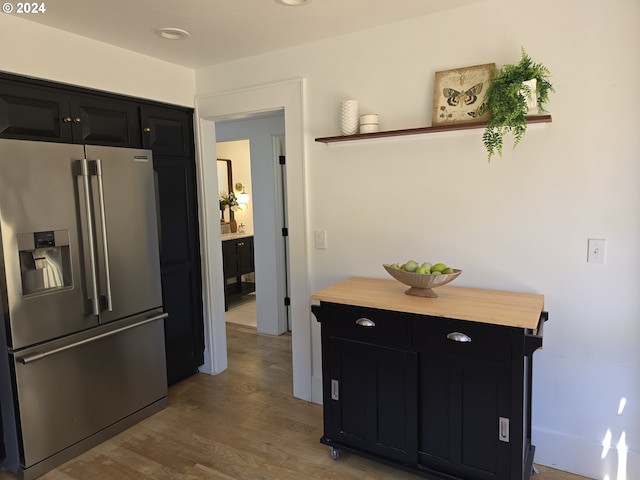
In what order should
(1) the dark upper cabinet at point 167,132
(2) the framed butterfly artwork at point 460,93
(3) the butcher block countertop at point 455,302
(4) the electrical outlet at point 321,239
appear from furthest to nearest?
(1) the dark upper cabinet at point 167,132
(4) the electrical outlet at point 321,239
(2) the framed butterfly artwork at point 460,93
(3) the butcher block countertop at point 455,302

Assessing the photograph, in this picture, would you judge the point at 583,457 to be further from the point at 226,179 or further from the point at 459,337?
the point at 226,179

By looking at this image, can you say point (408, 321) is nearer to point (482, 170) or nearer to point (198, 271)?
point (482, 170)

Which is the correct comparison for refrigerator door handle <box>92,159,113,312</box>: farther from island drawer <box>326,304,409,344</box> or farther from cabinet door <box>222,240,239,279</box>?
cabinet door <box>222,240,239,279</box>

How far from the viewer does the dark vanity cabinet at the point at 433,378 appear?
1901 millimetres

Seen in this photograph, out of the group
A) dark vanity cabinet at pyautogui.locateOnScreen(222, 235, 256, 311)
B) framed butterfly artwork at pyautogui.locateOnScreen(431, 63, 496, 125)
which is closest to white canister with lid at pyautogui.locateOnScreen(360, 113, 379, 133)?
framed butterfly artwork at pyautogui.locateOnScreen(431, 63, 496, 125)

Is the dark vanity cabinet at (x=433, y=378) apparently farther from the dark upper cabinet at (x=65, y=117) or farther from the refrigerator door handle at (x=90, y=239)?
the dark upper cabinet at (x=65, y=117)

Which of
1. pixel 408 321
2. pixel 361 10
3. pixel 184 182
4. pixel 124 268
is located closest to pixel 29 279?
pixel 124 268

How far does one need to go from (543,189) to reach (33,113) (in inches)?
108

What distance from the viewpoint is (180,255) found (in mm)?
3328

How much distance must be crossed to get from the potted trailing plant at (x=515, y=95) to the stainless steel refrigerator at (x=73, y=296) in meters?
2.07

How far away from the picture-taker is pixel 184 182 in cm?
333

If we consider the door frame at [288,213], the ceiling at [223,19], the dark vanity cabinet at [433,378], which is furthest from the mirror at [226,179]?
the dark vanity cabinet at [433,378]

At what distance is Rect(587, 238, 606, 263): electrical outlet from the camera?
6.97ft

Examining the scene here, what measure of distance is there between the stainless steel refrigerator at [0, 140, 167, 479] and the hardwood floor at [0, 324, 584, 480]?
17cm
